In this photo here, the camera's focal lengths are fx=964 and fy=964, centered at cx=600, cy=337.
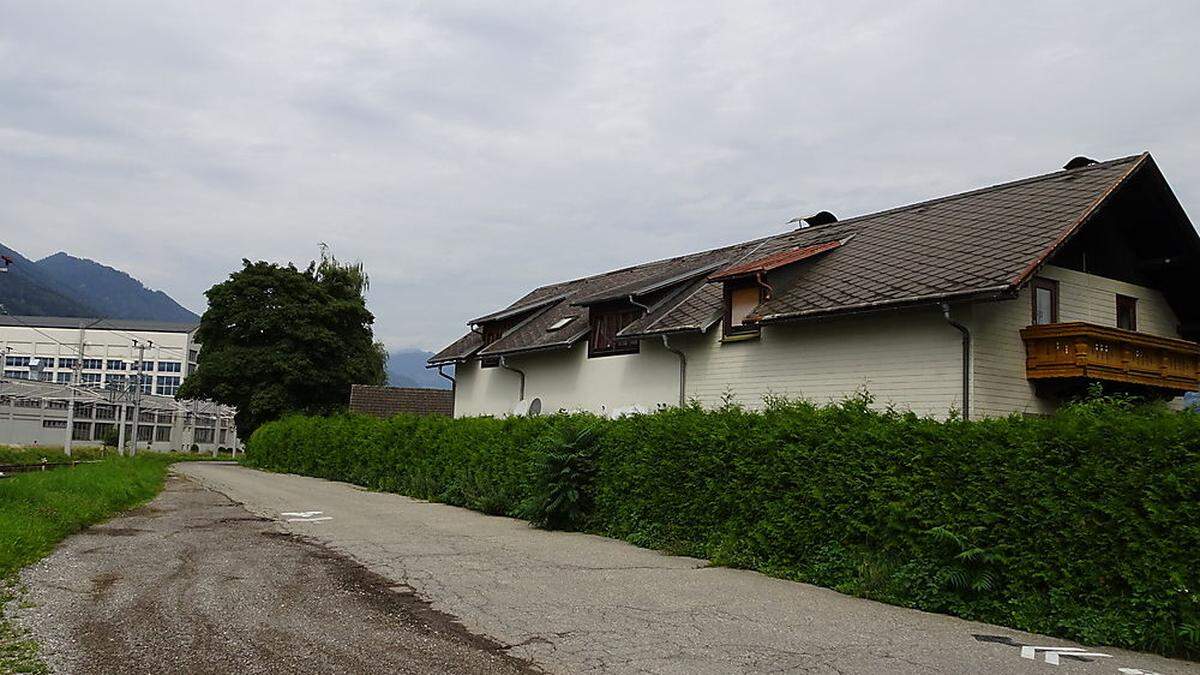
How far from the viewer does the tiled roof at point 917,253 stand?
16.3 meters

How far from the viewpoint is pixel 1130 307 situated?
64.4 ft

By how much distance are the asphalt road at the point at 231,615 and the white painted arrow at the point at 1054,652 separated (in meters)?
4.39

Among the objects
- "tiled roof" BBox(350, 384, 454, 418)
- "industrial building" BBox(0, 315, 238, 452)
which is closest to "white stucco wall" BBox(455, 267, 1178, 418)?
"tiled roof" BBox(350, 384, 454, 418)

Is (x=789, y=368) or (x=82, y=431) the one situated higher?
(x=789, y=368)

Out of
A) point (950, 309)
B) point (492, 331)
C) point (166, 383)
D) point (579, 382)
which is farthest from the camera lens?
point (166, 383)

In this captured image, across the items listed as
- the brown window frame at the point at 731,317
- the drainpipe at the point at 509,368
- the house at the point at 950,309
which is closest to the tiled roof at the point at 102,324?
the drainpipe at the point at 509,368

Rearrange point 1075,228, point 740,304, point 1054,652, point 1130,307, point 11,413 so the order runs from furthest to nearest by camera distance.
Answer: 1. point 11,413
2. point 740,304
3. point 1130,307
4. point 1075,228
5. point 1054,652

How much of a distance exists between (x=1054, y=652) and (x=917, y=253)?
37.2ft

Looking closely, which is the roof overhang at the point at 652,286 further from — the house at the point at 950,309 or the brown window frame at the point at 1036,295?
the brown window frame at the point at 1036,295

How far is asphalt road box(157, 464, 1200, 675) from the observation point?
7598 mm

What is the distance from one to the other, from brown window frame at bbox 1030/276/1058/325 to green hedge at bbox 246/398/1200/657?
672 centimetres

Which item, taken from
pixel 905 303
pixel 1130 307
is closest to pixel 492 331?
pixel 905 303

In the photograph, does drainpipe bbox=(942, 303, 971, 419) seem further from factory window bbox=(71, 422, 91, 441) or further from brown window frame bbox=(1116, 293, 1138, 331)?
factory window bbox=(71, 422, 91, 441)

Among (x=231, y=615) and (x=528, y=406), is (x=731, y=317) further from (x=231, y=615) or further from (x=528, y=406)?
(x=231, y=615)
